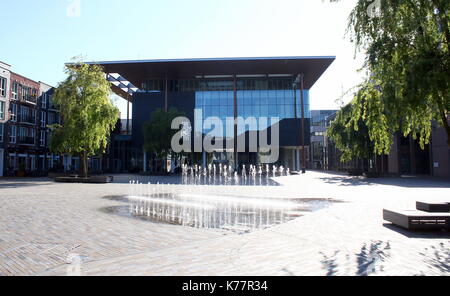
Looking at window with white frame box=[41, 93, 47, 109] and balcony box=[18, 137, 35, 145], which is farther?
window with white frame box=[41, 93, 47, 109]

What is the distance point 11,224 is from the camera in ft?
27.1

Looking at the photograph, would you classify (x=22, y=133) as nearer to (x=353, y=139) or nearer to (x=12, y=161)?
(x=12, y=161)

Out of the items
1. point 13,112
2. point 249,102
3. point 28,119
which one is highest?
point 249,102

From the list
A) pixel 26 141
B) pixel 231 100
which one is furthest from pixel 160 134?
pixel 26 141

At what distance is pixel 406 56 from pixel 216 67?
129 feet

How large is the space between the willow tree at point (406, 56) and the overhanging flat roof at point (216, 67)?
115 feet

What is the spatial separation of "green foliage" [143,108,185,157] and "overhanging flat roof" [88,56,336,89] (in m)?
7.67

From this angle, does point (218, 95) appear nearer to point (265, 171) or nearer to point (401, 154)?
point (265, 171)

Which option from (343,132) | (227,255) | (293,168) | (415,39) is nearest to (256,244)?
(227,255)

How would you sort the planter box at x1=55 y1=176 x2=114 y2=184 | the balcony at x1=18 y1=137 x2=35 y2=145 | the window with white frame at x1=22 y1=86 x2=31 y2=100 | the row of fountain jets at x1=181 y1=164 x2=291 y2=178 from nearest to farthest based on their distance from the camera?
the planter box at x1=55 y1=176 x2=114 y2=184, the balcony at x1=18 y1=137 x2=35 y2=145, the window with white frame at x1=22 y1=86 x2=31 y2=100, the row of fountain jets at x1=181 y1=164 x2=291 y2=178

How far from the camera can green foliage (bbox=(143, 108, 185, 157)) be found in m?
39.1

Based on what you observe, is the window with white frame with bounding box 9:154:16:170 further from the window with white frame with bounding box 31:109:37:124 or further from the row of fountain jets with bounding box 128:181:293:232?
the row of fountain jets with bounding box 128:181:293:232

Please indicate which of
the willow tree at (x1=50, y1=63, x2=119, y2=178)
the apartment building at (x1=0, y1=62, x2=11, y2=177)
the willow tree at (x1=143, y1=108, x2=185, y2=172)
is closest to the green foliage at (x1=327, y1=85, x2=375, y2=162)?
the willow tree at (x1=143, y1=108, x2=185, y2=172)

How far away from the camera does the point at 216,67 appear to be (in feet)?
148
